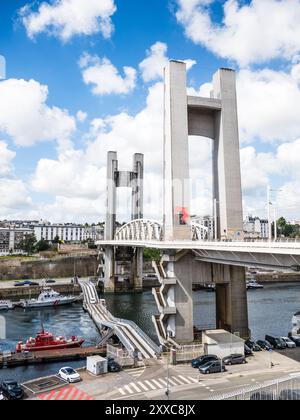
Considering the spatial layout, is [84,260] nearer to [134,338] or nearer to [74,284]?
[74,284]

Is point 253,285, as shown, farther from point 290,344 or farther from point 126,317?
point 290,344

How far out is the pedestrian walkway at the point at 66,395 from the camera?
15.7m

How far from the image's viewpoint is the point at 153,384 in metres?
17.2

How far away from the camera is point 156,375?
18516mm

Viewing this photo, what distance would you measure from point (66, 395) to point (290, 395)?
9544 mm

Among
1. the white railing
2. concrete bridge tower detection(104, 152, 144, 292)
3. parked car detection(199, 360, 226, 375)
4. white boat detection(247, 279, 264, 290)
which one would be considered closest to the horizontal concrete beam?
the white railing

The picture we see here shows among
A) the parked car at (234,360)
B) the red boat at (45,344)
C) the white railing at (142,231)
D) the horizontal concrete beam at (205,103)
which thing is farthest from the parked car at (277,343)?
the horizontal concrete beam at (205,103)

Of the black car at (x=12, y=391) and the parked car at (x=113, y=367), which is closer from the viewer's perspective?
the black car at (x=12, y=391)

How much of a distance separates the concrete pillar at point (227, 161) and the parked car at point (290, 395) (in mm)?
13879

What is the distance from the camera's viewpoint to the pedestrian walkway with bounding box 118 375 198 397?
16203 millimetres

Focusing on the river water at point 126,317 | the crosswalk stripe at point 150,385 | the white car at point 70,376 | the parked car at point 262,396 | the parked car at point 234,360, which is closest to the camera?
the parked car at point 262,396

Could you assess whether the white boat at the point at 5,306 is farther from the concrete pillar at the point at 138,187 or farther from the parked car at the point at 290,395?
the parked car at the point at 290,395
